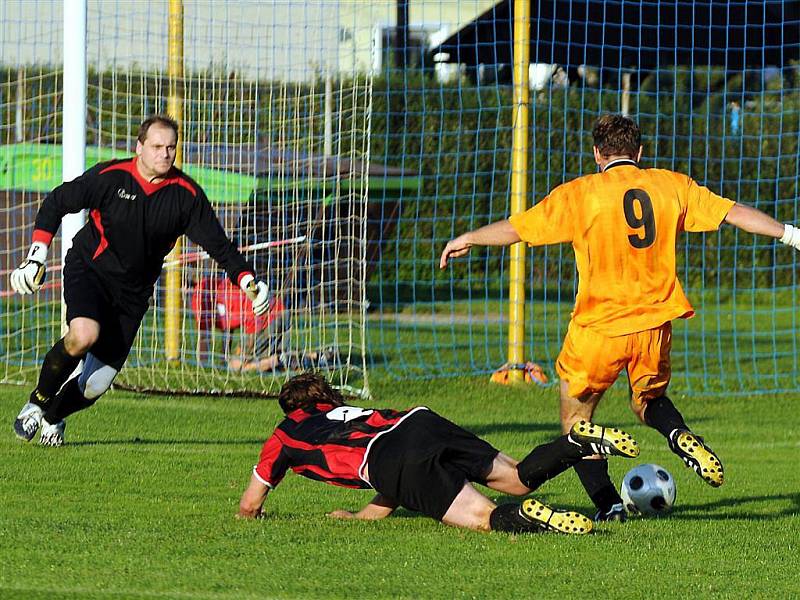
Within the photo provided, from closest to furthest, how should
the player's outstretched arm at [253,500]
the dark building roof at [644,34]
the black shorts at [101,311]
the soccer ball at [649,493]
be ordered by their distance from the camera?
the player's outstretched arm at [253,500]
the soccer ball at [649,493]
the black shorts at [101,311]
the dark building roof at [644,34]

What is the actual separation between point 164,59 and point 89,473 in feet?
20.9

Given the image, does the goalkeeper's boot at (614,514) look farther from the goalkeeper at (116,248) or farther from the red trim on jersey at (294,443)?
the goalkeeper at (116,248)

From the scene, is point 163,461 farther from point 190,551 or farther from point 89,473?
point 190,551

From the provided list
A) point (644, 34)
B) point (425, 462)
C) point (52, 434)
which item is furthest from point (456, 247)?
point (644, 34)

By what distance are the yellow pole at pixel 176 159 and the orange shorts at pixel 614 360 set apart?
686cm

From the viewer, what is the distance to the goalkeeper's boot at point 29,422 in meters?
8.74

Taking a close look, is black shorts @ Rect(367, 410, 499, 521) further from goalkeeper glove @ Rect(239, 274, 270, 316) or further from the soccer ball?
goalkeeper glove @ Rect(239, 274, 270, 316)

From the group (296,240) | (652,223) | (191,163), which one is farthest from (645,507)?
(191,163)

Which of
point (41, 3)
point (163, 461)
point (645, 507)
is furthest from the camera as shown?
point (41, 3)

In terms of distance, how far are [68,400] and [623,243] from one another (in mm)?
3729

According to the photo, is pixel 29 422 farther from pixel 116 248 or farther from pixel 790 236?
pixel 790 236

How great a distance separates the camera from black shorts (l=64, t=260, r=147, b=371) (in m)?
8.55

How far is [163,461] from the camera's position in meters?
9.10

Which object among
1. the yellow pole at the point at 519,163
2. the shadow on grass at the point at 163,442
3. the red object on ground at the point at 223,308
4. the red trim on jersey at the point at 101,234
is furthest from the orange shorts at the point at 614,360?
the yellow pole at the point at 519,163
